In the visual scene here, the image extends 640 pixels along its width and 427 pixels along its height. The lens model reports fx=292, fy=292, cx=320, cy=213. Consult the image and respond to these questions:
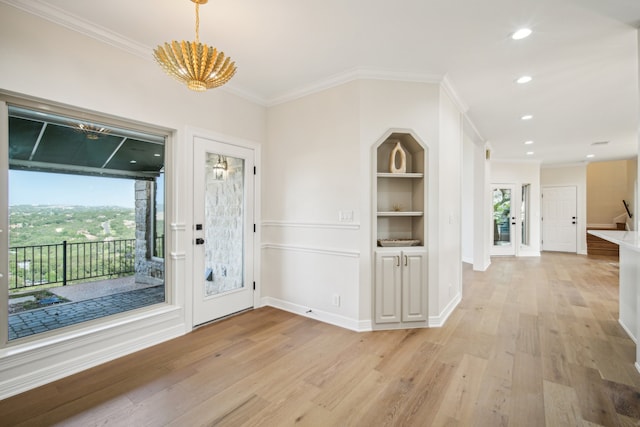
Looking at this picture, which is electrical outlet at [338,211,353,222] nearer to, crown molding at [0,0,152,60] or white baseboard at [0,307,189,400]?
white baseboard at [0,307,189,400]

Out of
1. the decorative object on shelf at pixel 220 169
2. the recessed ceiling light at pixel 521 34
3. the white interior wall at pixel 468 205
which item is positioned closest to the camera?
the recessed ceiling light at pixel 521 34

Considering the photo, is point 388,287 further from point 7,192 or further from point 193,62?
point 7,192

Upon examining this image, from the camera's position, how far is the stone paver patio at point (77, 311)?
2.24m

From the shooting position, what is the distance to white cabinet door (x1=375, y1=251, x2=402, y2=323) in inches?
124

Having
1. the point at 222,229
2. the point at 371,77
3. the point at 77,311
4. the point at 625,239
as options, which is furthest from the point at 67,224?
the point at 625,239

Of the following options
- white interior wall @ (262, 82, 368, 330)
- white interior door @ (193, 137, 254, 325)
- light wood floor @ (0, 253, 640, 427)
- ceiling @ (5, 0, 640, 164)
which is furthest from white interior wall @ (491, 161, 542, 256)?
white interior door @ (193, 137, 254, 325)

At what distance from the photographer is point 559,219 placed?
9.06 metres

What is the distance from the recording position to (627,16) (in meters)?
2.21

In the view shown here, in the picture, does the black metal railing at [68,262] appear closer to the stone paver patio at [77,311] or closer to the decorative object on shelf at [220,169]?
the stone paver patio at [77,311]

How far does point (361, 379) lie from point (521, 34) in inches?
122

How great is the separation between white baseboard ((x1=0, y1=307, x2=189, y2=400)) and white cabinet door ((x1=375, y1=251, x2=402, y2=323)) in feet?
6.92

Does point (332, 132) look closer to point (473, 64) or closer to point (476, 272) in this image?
point (473, 64)

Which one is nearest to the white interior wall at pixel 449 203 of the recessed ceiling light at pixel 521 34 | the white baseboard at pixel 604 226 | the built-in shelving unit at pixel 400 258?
the built-in shelving unit at pixel 400 258

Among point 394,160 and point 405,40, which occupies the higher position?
point 405,40
